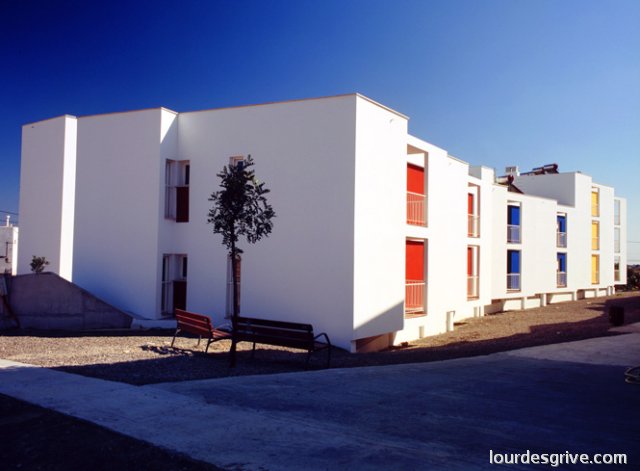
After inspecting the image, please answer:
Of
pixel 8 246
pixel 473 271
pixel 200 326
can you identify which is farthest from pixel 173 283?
pixel 8 246

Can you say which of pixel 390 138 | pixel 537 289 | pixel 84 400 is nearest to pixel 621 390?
pixel 84 400

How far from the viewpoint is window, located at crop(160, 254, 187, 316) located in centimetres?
1736

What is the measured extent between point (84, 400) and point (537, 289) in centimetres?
3093

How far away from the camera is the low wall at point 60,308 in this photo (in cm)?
1616

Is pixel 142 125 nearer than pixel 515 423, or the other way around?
pixel 515 423

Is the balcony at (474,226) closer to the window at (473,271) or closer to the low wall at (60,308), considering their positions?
the window at (473,271)

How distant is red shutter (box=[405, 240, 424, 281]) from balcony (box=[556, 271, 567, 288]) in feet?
67.5

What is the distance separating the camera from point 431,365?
34.2 feet

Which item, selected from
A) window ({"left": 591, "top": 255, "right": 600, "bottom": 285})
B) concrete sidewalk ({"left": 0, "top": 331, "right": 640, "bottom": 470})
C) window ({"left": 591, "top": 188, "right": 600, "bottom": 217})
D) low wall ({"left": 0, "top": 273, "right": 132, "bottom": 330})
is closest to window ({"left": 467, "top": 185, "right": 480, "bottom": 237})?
low wall ({"left": 0, "top": 273, "right": 132, "bottom": 330})

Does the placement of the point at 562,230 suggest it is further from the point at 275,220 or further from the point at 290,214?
the point at 275,220

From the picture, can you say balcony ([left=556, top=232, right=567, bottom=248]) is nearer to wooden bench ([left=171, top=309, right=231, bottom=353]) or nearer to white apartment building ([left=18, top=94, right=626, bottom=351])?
white apartment building ([left=18, top=94, right=626, bottom=351])

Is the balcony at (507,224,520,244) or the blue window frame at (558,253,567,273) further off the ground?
the balcony at (507,224,520,244)

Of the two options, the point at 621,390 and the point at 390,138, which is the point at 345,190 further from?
the point at 621,390

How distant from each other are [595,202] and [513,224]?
15.1 meters
